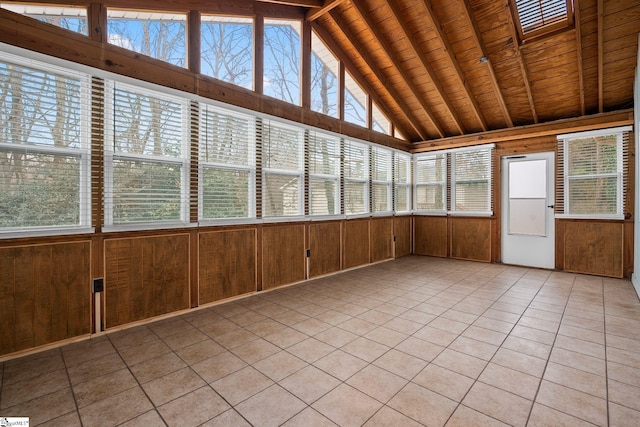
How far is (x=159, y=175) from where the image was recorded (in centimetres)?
316

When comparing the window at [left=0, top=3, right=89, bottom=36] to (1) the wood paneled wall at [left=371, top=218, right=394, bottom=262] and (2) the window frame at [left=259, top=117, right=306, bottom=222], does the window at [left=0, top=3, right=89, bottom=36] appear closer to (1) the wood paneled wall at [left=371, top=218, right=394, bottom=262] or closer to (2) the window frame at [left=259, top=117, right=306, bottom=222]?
(2) the window frame at [left=259, top=117, right=306, bottom=222]

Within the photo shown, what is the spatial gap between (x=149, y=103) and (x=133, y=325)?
224 centimetres

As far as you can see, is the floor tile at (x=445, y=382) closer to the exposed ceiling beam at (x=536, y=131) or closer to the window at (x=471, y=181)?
the window at (x=471, y=181)

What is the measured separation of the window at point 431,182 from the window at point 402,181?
0.21 metres

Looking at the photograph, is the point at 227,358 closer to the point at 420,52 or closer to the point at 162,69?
the point at 162,69

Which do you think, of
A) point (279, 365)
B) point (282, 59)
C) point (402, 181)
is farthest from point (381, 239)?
point (279, 365)

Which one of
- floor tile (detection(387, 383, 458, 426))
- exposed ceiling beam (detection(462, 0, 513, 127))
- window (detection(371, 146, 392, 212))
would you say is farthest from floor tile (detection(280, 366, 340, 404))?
exposed ceiling beam (detection(462, 0, 513, 127))

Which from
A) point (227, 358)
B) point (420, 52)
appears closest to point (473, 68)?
point (420, 52)

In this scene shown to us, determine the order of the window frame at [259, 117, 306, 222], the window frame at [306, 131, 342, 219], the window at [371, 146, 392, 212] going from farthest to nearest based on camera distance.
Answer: the window at [371, 146, 392, 212], the window frame at [306, 131, 342, 219], the window frame at [259, 117, 306, 222]

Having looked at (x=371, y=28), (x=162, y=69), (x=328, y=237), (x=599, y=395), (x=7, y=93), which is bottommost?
(x=599, y=395)

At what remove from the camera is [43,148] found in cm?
252

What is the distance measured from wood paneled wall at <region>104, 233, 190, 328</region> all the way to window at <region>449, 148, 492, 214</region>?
5520 millimetres

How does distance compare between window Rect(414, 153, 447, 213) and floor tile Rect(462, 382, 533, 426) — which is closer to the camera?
floor tile Rect(462, 382, 533, 426)

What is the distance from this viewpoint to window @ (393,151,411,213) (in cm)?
664
